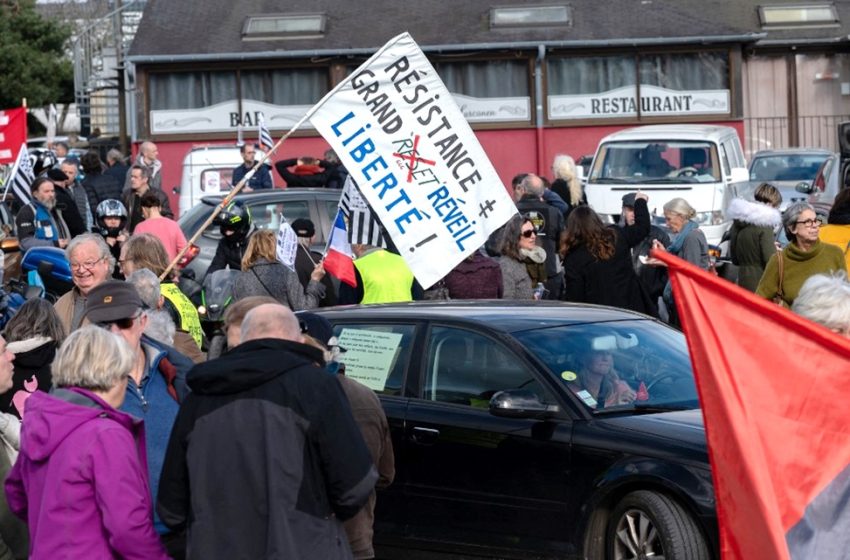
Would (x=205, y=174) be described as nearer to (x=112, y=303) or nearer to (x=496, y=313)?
(x=496, y=313)

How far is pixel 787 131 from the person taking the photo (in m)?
35.5

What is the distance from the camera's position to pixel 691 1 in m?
35.2

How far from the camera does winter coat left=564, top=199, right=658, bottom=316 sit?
11.5m

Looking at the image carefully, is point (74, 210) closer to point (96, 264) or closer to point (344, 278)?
point (344, 278)

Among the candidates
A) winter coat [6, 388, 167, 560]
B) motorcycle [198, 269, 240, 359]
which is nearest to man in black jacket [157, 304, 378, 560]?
winter coat [6, 388, 167, 560]

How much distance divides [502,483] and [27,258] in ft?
24.7

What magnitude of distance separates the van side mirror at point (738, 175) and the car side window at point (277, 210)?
6691 mm

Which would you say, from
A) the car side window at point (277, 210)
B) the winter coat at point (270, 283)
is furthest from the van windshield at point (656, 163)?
the winter coat at point (270, 283)

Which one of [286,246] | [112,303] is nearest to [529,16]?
[286,246]

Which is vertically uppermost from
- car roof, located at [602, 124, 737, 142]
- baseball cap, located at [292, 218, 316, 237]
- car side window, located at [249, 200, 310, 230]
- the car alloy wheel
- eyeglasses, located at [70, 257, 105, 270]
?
car roof, located at [602, 124, 737, 142]

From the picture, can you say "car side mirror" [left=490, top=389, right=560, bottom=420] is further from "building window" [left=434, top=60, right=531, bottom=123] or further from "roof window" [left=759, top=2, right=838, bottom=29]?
"roof window" [left=759, top=2, right=838, bottom=29]

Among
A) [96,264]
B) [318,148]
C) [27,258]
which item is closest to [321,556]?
[96,264]

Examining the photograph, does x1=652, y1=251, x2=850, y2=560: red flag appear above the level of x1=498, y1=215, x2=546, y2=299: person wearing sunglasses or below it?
below

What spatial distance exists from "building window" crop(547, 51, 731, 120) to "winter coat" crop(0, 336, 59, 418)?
85.7 ft
